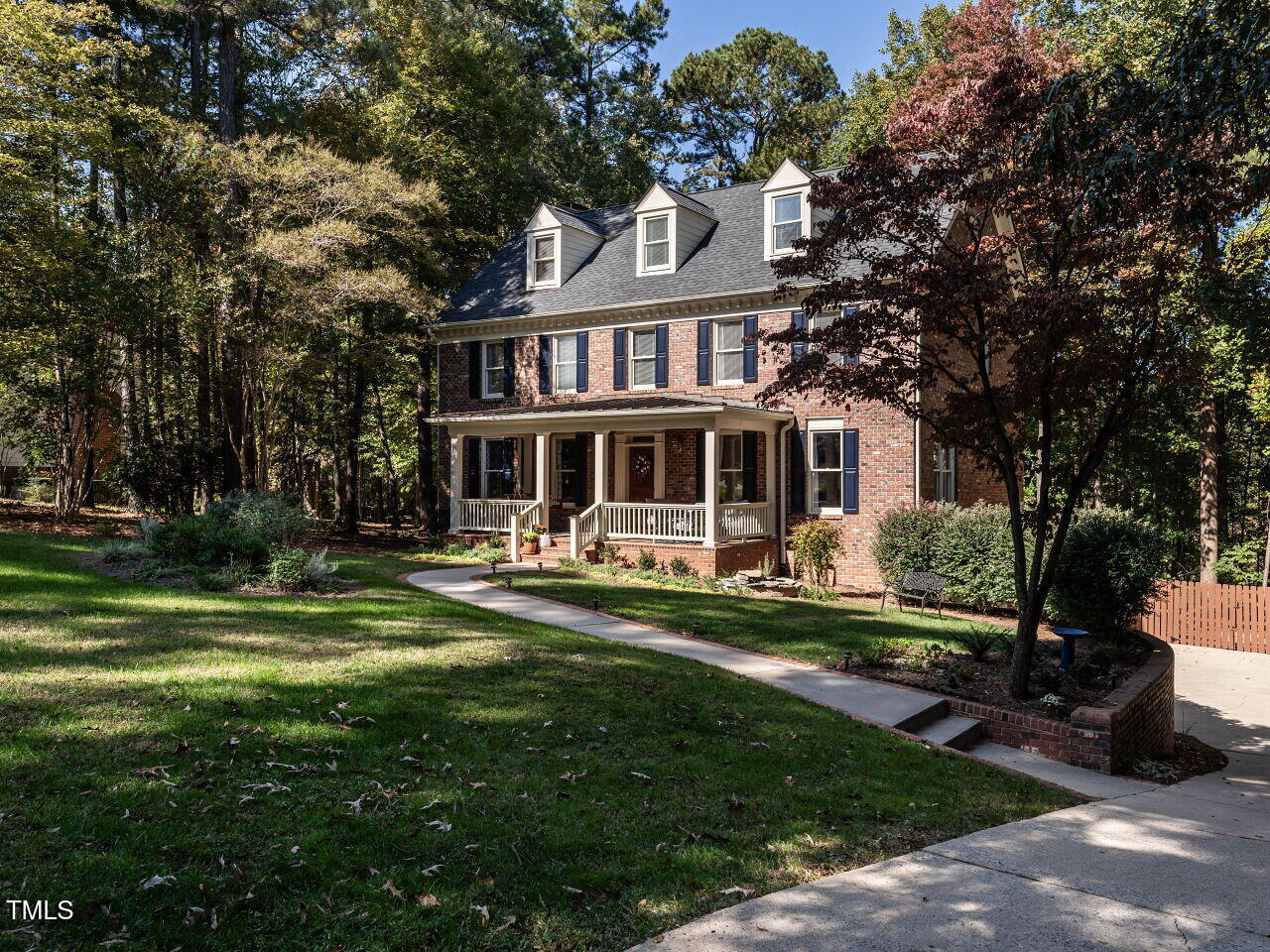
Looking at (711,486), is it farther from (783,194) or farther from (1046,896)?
(1046,896)

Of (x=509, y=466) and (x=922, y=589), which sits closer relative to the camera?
(x=922, y=589)

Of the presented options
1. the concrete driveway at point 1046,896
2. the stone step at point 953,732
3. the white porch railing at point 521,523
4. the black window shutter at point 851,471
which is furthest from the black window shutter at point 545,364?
the concrete driveway at point 1046,896

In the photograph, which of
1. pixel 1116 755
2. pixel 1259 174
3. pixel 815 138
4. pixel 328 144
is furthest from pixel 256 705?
pixel 815 138

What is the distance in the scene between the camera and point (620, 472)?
20859mm

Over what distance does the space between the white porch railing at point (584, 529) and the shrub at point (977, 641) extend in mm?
9163

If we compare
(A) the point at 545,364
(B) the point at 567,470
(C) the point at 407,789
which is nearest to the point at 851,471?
(B) the point at 567,470

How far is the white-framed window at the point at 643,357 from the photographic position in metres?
20.2

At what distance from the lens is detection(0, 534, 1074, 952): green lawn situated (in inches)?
134

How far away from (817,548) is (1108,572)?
6101 mm

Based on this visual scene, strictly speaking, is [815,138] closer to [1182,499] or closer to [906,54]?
[906,54]

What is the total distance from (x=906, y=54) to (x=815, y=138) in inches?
260

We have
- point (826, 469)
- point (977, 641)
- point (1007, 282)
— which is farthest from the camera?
point (826, 469)

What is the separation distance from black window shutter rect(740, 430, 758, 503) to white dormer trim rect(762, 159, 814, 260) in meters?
4.27

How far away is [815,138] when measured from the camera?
35375 mm
